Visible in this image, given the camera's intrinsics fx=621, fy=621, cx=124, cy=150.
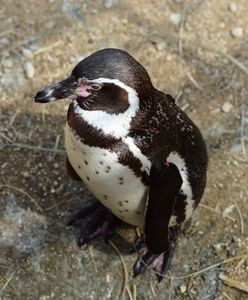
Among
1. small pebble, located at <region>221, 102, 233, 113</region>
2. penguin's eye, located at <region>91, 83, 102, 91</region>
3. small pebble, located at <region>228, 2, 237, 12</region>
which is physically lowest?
small pebble, located at <region>221, 102, 233, 113</region>

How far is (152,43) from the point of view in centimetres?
315

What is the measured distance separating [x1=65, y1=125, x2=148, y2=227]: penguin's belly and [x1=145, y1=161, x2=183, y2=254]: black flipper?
0.19 feet

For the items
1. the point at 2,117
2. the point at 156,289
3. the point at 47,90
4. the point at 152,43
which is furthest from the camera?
the point at 152,43

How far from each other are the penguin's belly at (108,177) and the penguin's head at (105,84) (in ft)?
0.48

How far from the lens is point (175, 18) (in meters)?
3.24

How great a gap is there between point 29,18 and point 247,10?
1140 mm

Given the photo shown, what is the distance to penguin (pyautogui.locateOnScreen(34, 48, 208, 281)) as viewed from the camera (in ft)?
6.04

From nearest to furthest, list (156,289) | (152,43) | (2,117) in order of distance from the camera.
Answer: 1. (156,289)
2. (2,117)
3. (152,43)

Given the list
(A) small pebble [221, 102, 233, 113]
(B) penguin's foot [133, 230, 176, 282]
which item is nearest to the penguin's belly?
(B) penguin's foot [133, 230, 176, 282]

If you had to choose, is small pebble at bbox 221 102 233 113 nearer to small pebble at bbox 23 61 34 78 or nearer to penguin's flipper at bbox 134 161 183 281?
penguin's flipper at bbox 134 161 183 281

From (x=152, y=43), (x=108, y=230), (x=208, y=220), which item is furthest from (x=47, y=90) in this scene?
(x=152, y=43)

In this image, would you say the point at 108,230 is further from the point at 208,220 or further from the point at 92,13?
the point at 92,13

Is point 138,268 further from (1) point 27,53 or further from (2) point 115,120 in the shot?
(1) point 27,53

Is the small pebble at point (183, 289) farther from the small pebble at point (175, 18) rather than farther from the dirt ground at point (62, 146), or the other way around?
the small pebble at point (175, 18)
